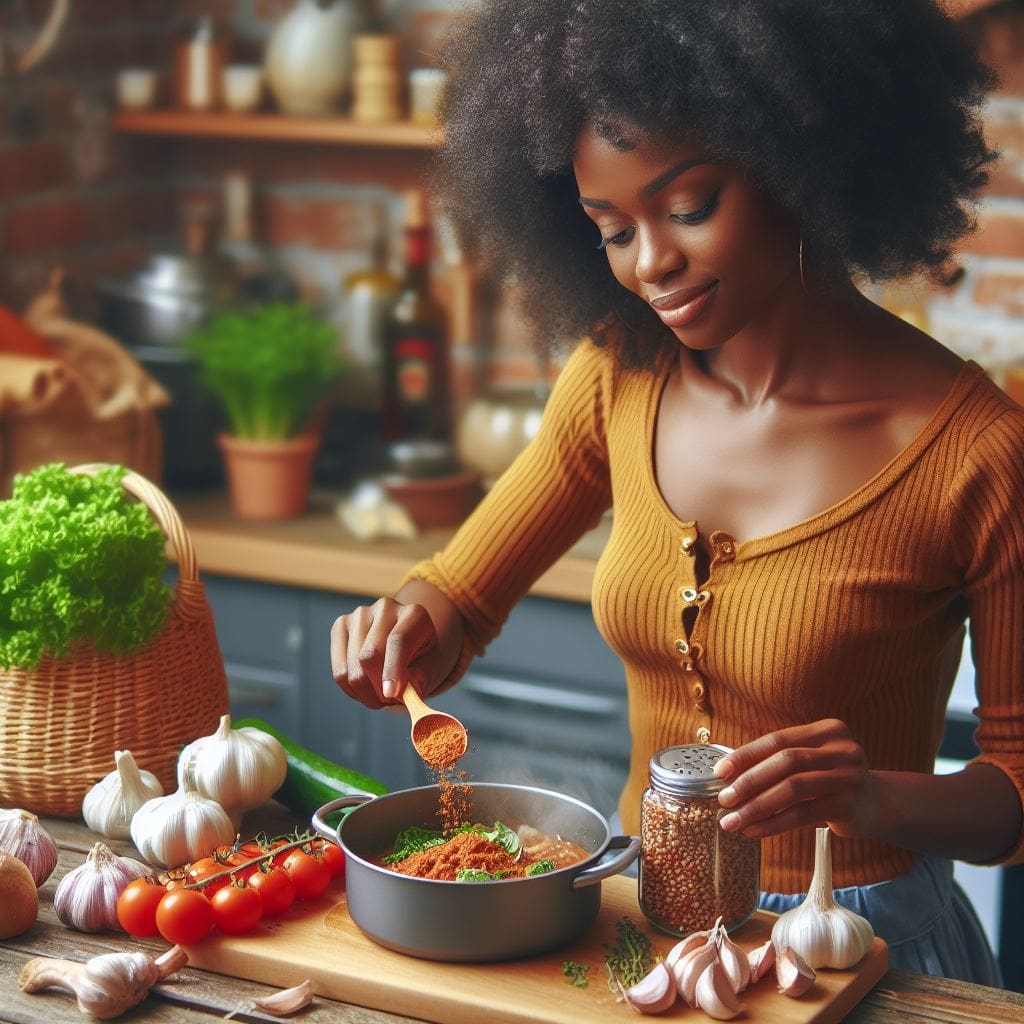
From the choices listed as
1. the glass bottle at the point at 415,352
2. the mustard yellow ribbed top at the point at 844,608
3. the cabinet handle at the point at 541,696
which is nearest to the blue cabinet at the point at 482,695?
the cabinet handle at the point at 541,696

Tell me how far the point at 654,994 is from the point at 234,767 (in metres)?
0.41

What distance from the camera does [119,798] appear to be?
4.12ft

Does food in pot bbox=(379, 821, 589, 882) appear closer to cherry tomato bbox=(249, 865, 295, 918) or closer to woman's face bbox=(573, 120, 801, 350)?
cherry tomato bbox=(249, 865, 295, 918)

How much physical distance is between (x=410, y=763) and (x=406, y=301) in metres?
0.75

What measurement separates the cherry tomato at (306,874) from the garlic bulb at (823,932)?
322 mm

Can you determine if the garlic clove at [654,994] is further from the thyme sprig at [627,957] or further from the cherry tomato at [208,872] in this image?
the cherry tomato at [208,872]

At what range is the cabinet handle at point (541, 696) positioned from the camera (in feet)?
7.39

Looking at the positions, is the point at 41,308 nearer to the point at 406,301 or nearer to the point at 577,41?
the point at 406,301

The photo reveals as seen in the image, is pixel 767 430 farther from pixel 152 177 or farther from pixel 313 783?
pixel 152 177

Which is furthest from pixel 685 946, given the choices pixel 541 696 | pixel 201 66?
pixel 201 66

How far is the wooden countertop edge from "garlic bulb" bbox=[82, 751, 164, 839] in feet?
3.39

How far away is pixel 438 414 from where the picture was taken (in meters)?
2.66

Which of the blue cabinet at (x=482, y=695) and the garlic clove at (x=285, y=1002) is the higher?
the garlic clove at (x=285, y=1002)

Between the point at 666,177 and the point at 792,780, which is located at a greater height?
the point at 666,177
